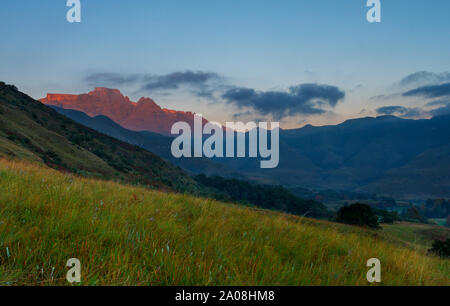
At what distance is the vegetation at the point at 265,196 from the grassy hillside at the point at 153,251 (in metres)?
138

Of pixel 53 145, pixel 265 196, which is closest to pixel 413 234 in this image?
pixel 53 145

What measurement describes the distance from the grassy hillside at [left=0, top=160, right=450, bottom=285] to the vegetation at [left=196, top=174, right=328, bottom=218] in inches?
5441

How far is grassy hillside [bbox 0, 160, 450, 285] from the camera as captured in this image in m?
2.63

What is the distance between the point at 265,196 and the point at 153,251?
174159 millimetres

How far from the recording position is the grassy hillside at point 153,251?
8.63 ft

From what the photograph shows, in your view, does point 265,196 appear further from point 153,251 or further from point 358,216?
point 153,251

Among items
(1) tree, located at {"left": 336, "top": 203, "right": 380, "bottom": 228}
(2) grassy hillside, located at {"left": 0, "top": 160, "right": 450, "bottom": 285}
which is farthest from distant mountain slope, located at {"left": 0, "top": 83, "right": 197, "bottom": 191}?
(1) tree, located at {"left": 336, "top": 203, "right": 380, "bottom": 228}

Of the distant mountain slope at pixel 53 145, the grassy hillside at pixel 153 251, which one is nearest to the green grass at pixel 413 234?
the grassy hillside at pixel 153 251

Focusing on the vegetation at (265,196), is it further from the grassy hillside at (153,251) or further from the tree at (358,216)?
the grassy hillside at (153,251)

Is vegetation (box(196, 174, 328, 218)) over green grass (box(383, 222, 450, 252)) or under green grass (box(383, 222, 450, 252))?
over

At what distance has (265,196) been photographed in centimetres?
17312

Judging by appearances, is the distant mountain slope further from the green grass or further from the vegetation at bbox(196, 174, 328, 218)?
the vegetation at bbox(196, 174, 328, 218)
